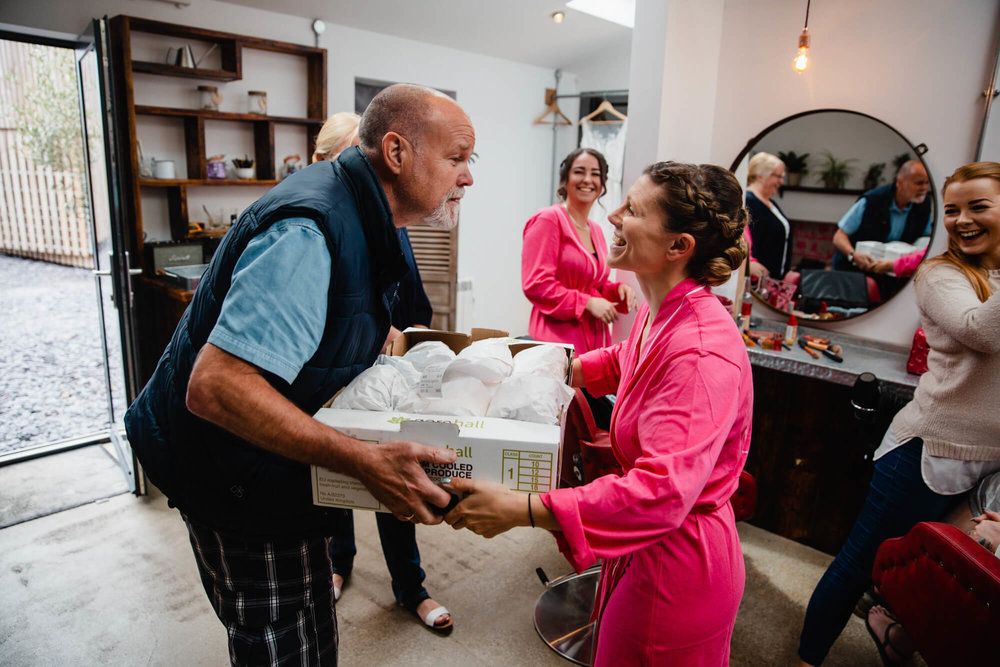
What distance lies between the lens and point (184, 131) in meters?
3.52

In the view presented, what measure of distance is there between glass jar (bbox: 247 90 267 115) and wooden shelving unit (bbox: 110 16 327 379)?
0.05 metres

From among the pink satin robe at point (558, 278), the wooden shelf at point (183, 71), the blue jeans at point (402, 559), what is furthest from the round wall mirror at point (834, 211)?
the wooden shelf at point (183, 71)

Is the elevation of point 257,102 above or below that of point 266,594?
above

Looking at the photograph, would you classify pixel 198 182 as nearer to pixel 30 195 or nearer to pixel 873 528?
pixel 873 528

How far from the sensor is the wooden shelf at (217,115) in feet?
10.6

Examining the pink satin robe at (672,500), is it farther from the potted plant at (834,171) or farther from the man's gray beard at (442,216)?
the potted plant at (834,171)

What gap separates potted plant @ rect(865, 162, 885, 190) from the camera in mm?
2791

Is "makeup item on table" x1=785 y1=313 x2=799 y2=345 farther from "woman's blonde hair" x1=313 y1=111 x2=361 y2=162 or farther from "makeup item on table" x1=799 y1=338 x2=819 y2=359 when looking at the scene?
"woman's blonde hair" x1=313 y1=111 x2=361 y2=162

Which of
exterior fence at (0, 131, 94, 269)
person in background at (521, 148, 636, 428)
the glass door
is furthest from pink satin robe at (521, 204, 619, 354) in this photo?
exterior fence at (0, 131, 94, 269)

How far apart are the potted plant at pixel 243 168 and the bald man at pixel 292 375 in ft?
8.95

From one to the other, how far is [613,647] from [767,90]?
2830 millimetres

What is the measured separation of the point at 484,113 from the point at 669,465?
15.1 feet

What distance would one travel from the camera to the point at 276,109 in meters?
3.91

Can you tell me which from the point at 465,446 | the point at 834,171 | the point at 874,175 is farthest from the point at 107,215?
the point at 874,175
